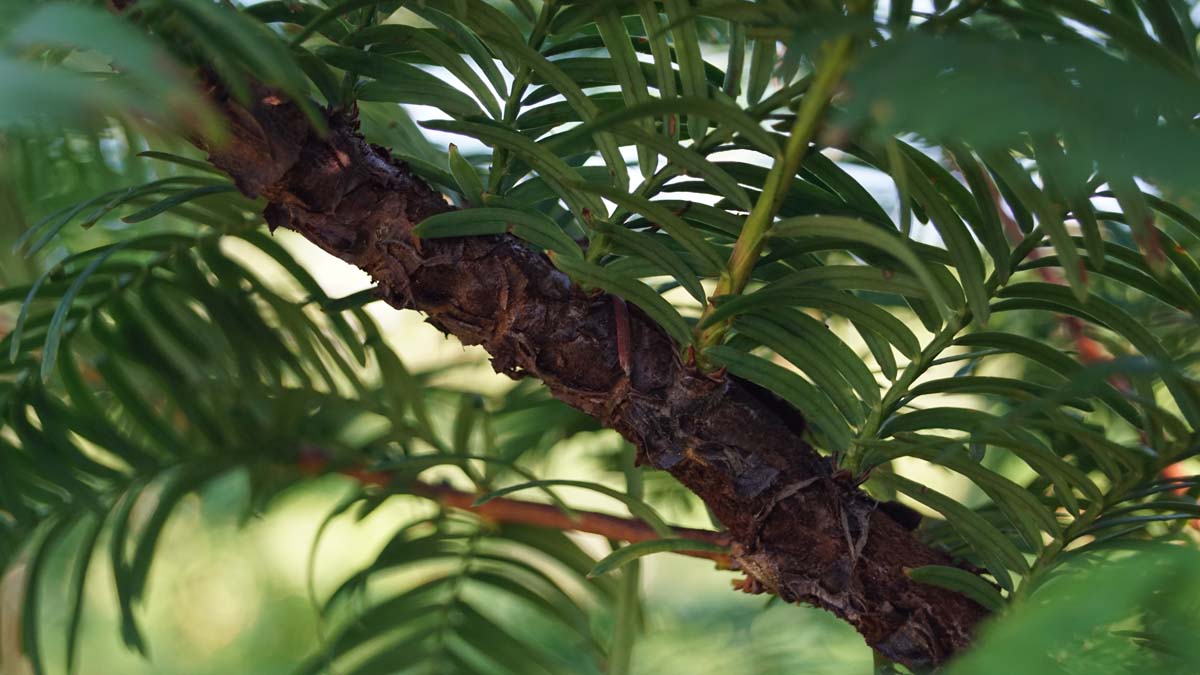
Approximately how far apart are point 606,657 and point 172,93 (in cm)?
32

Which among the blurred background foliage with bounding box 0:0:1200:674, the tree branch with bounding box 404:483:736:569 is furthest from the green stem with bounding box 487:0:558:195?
the tree branch with bounding box 404:483:736:569

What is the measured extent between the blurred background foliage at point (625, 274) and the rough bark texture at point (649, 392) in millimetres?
13

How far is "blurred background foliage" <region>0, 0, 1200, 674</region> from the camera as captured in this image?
101 mm

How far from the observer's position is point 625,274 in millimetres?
213

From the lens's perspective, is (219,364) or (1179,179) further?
(219,364)

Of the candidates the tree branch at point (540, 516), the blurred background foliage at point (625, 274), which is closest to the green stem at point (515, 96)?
the blurred background foliage at point (625, 274)

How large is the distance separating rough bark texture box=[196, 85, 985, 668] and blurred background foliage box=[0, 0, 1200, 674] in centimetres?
1

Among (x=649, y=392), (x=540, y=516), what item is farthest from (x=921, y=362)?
(x=540, y=516)

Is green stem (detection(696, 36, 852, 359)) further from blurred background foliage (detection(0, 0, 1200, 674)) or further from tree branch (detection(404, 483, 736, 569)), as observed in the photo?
tree branch (detection(404, 483, 736, 569))

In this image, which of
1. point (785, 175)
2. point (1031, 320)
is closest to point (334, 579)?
point (1031, 320)

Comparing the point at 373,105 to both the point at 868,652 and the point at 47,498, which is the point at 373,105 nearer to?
the point at 47,498

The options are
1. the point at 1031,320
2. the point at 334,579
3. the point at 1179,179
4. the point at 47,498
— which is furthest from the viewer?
the point at 334,579

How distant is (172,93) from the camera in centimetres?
9

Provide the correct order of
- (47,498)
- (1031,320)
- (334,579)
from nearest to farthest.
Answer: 1. (47,498)
2. (1031,320)
3. (334,579)
